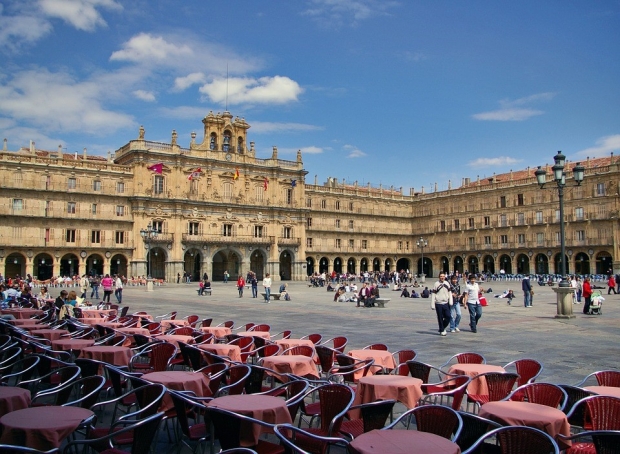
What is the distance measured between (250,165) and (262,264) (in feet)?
33.8

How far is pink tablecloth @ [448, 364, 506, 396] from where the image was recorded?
20.8 ft

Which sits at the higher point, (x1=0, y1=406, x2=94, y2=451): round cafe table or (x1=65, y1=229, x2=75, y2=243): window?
(x1=65, y1=229, x2=75, y2=243): window

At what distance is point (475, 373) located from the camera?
21.4 ft

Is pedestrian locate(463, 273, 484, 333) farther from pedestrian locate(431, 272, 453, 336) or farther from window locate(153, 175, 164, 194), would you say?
window locate(153, 175, 164, 194)

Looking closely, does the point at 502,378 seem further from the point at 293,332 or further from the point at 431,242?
the point at 431,242

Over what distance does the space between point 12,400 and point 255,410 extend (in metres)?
2.17

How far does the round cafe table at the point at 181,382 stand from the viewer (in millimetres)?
5699

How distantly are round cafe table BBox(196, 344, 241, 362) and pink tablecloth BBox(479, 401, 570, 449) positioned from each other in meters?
3.98

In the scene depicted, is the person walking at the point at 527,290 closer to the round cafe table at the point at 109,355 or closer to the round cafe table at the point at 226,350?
the round cafe table at the point at 226,350

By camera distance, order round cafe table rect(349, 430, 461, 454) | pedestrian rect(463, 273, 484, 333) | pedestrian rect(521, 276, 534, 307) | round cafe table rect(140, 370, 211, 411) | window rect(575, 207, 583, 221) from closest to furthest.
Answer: round cafe table rect(349, 430, 461, 454) → round cafe table rect(140, 370, 211, 411) → pedestrian rect(463, 273, 484, 333) → pedestrian rect(521, 276, 534, 307) → window rect(575, 207, 583, 221)

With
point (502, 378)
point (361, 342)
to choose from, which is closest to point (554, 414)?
point (502, 378)

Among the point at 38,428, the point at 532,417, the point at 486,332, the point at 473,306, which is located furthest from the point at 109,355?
the point at 486,332

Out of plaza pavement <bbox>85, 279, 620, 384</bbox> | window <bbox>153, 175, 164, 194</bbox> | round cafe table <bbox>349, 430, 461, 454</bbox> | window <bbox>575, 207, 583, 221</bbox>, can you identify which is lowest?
plaza pavement <bbox>85, 279, 620, 384</bbox>

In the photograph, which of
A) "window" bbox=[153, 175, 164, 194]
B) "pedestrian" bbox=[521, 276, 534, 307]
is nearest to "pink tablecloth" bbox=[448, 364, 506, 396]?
"pedestrian" bbox=[521, 276, 534, 307]
